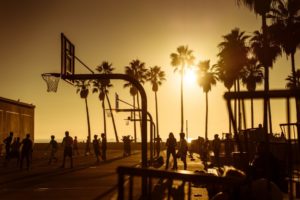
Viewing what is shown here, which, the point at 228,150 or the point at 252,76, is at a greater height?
the point at 252,76

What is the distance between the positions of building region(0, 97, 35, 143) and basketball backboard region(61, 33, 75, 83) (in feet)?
83.3

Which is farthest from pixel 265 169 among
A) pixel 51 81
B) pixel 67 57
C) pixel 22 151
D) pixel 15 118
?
pixel 15 118

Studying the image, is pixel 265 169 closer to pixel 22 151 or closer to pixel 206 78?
pixel 22 151

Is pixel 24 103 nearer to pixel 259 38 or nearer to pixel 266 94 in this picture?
pixel 259 38

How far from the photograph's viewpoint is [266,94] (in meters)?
5.12

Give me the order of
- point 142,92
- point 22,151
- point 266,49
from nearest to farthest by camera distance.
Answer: point 142,92
point 22,151
point 266,49

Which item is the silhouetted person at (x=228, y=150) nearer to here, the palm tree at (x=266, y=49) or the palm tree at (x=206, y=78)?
the palm tree at (x=266, y=49)

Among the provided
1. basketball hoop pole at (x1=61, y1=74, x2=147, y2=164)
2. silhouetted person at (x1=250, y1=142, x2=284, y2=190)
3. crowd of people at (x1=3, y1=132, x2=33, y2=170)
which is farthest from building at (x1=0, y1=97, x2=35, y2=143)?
silhouetted person at (x1=250, y1=142, x2=284, y2=190)

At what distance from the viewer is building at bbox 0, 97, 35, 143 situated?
40.8m

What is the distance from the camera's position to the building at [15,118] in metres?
40.8

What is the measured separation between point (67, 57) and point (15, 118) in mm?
29424

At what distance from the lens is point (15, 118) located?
43875mm

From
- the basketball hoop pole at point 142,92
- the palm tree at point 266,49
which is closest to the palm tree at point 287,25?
the palm tree at point 266,49

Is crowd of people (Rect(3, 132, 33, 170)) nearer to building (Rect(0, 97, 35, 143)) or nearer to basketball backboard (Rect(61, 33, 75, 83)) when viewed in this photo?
basketball backboard (Rect(61, 33, 75, 83))
